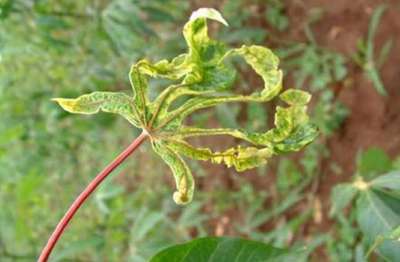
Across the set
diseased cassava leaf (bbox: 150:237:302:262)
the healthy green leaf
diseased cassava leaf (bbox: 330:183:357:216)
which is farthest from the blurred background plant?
diseased cassava leaf (bbox: 150:237:302:262)

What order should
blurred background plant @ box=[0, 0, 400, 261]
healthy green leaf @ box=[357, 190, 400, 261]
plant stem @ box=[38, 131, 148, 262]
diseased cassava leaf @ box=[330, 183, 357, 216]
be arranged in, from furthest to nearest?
blurred background plant @ box=[0, 0, 400, 261], diseased cassava leaf @ box=[330, 183, 357, 216], healthy green leaf @ box=[357, 190, 400, 261], plant stem @ box=[38, 131, 148, 262]

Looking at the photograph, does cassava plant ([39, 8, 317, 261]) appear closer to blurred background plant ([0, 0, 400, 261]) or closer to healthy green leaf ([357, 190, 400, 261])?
healthy green leaf ([357, 190, 400, 261])

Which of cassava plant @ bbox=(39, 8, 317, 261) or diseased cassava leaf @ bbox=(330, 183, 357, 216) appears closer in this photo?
cassava plant @ bbox=(39, 8, 317, 261)

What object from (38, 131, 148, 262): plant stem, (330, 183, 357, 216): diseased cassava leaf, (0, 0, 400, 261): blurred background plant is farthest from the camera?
(0, 0, 400, 261): blurred background plant

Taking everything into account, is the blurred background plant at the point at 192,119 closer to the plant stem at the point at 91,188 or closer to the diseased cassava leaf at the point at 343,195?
the diseased cassava leaf at the point at 343,195

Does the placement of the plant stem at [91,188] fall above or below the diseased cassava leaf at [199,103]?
below

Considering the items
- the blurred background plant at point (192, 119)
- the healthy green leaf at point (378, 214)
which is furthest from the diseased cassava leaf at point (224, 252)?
the blurred background plant at point (192, 119)

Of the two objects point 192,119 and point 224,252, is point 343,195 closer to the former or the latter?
point 224,252
